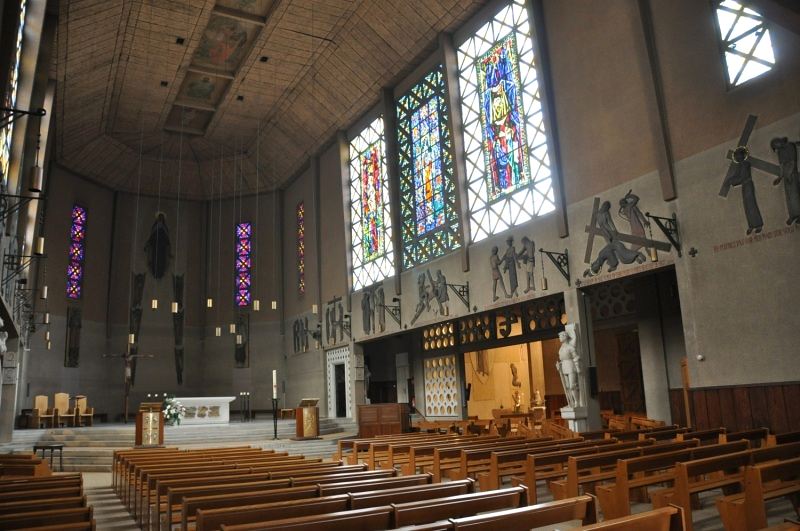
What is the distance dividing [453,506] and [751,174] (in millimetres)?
8240

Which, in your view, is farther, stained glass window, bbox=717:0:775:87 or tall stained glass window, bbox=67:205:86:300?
tall stained glass window, bbox=67:205:86:300

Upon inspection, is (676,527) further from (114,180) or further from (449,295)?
(114,180)

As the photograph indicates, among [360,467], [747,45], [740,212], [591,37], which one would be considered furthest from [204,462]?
[591,37]

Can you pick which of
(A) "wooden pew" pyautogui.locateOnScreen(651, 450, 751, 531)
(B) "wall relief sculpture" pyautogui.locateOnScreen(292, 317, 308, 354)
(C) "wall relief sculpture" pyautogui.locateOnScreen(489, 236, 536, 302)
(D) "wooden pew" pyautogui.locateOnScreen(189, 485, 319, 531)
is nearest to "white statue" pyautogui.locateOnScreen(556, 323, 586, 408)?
(C) "wall relief sculpture" pyautogui.locateOnScreen(489, 236, 536, 302)

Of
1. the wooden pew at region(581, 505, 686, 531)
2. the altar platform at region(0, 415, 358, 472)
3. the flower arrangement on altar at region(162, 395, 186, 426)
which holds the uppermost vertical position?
the flower arrangement on altar at region(162, 395, 186, 426)

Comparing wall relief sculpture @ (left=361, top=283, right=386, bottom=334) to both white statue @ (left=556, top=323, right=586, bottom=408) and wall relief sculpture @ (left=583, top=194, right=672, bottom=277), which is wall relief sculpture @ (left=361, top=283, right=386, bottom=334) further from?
wall relief sculpture @ (left=583, top=194, right=672, bottom=277)

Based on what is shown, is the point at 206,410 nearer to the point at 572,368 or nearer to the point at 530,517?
the point at 572,368

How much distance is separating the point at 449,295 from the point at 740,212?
25.5 feet

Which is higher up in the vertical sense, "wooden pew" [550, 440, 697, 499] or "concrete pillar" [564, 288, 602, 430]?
"concrete pillar" [564, 288, 602, 430]

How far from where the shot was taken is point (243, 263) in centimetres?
2539

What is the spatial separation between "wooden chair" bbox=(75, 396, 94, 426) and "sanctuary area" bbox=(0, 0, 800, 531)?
125mm

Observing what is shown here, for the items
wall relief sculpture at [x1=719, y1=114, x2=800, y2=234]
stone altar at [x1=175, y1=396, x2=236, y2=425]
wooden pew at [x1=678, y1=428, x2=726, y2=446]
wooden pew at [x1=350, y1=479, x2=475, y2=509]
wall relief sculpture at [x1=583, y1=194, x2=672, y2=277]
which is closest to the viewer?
wooden pew at [x1=350, y1=479, x2=475, y2=509]

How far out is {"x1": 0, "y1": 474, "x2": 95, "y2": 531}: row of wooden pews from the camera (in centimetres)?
306

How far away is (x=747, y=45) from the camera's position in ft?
30.5
